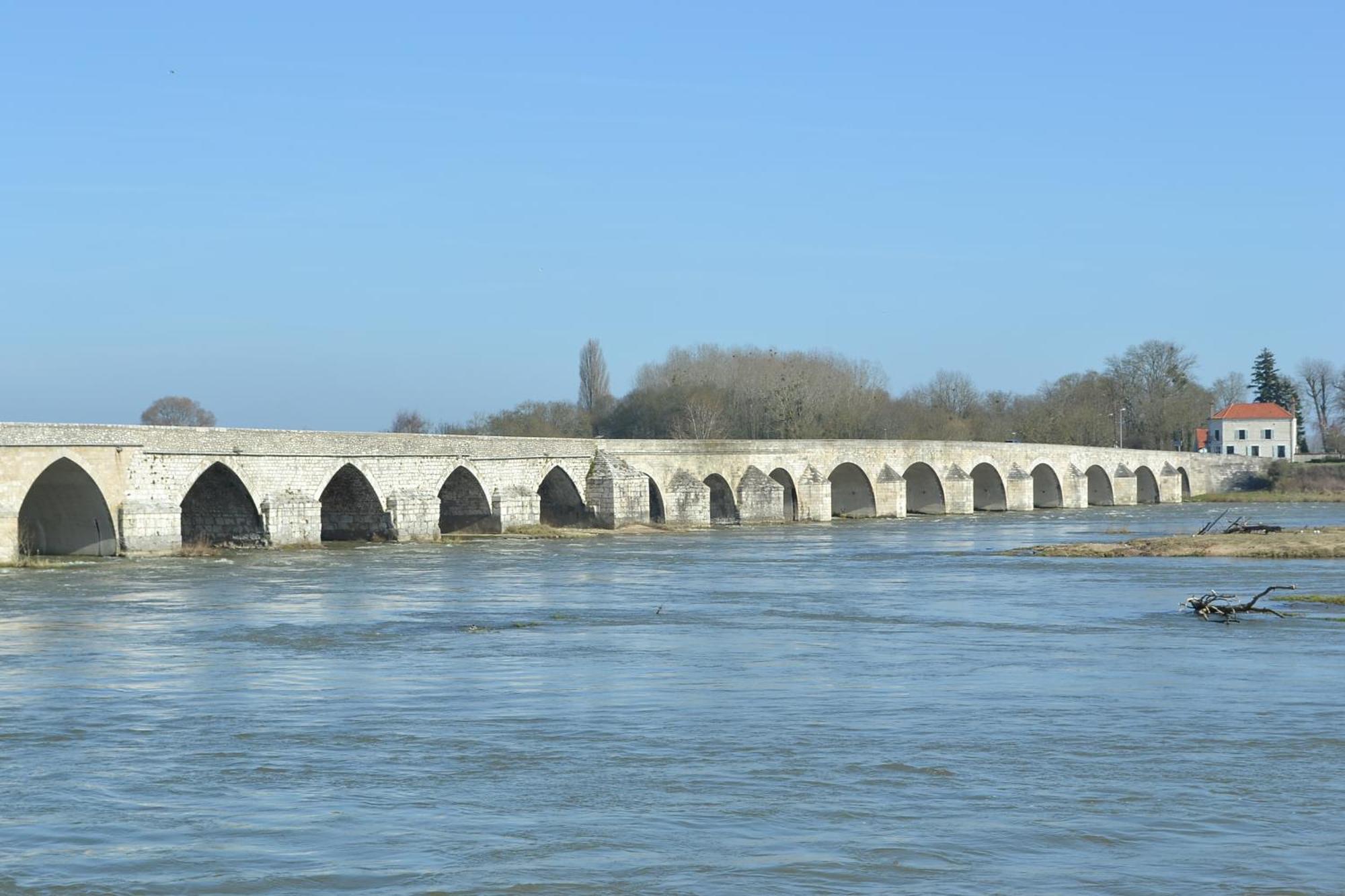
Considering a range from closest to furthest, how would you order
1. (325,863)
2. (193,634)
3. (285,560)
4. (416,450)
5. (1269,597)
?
(325,863), (193,634), (1269,597), (285,560), (416,450)

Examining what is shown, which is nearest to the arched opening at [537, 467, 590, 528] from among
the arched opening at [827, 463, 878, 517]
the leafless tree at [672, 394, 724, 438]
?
the arched opening at [827, 463, 878, 517]

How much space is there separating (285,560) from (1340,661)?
23.2 m

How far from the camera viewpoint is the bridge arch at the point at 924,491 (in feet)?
211

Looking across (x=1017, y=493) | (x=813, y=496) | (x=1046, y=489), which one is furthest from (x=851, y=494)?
(x=1046, y=489)

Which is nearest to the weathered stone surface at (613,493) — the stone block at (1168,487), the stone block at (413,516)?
the stone block at (413,516)

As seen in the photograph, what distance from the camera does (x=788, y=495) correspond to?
57406mm

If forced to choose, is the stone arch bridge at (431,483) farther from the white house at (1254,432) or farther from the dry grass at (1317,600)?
the white house at (1254,432)

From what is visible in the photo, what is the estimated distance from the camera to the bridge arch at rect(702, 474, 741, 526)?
53.7 metres

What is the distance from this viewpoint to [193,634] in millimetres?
20828

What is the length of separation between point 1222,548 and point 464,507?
20643 mm

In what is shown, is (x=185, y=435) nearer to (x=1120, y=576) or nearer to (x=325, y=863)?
(x=1120, y=576)

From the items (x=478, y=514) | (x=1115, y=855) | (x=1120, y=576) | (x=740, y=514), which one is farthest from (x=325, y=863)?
(x=740, y=514)

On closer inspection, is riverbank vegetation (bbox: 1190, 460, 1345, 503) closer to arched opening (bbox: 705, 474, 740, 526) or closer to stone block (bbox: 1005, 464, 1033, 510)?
stone block (bbox: 1005, 464, 1033, 510)

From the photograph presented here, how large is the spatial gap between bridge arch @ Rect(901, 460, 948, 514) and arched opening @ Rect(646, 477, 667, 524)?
631 inches
